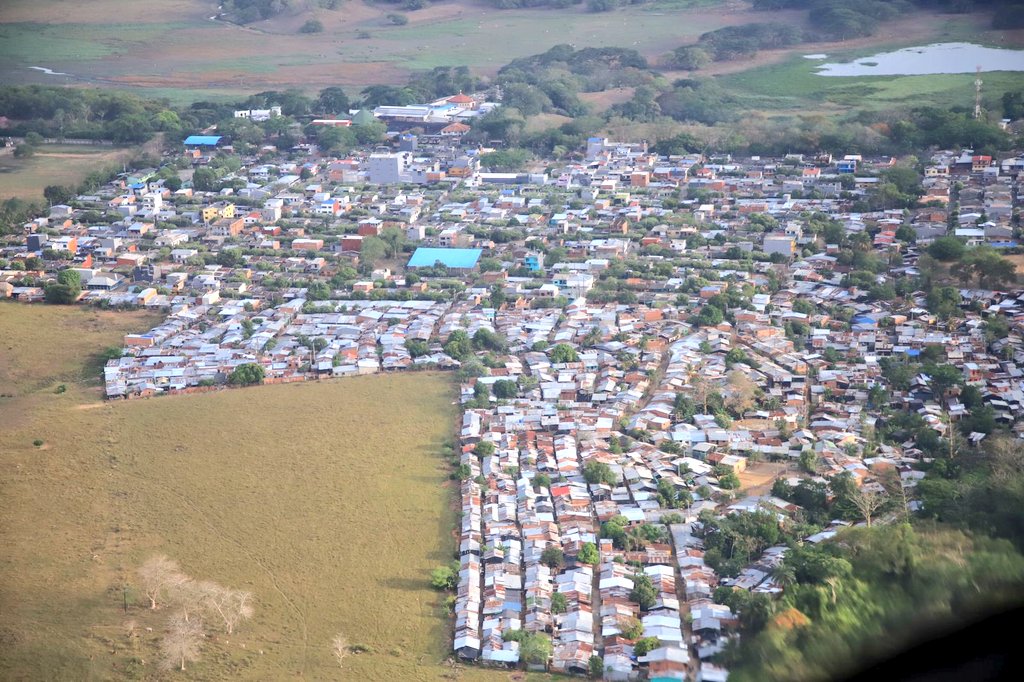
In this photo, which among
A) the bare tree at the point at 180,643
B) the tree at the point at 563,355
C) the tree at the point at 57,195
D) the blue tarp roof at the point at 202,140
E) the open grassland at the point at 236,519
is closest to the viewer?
the bare tree at the point at 180,643

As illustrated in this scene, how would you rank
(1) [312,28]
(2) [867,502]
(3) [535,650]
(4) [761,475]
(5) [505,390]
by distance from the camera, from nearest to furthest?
(3) [535,650] → (2) [867,502] → (4) [761,475] → (5) [505,390] → (1) [312,28]

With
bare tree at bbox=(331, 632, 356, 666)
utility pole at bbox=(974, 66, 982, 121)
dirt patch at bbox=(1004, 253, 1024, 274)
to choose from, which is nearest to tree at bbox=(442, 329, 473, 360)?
bare tree at bbox=(331, 632, 356, 666)

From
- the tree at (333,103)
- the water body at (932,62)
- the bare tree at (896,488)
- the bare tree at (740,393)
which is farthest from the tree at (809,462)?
the water body at (932,62)

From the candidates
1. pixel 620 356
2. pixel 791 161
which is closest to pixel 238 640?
pixel 620 356

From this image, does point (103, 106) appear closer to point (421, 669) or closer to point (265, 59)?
point (265, 59)

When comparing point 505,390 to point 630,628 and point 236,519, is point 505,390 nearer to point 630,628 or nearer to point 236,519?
point 236,519

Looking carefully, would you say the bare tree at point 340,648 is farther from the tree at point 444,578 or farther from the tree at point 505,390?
the tree at point 505,390

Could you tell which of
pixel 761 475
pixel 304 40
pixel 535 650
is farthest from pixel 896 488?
pixel 304 40
